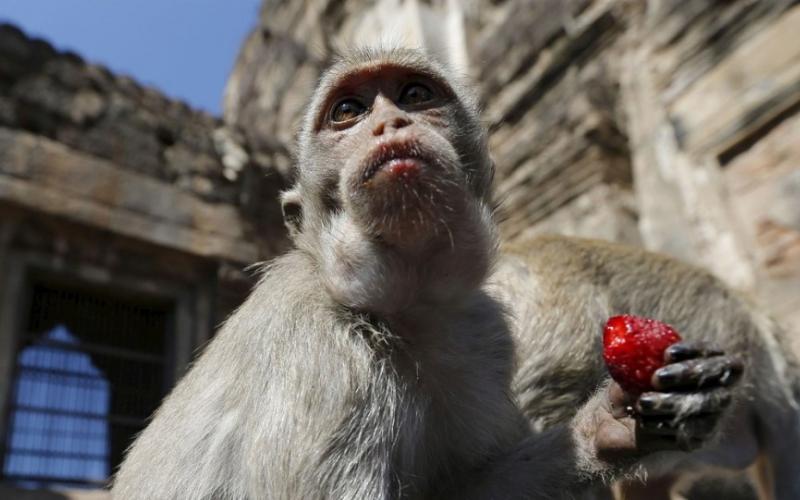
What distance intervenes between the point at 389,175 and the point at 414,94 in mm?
481

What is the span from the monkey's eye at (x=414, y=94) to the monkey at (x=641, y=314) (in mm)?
997

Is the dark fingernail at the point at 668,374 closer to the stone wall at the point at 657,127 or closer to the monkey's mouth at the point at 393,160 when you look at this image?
the monkey's mouth at the point at 393,160

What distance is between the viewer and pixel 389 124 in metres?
1.99

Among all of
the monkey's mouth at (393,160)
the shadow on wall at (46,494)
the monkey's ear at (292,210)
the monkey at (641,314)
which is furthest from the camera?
the shadow on wall at (46,494)

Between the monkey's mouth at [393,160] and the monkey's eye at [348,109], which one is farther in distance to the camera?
the monkey's eye at [348,109]

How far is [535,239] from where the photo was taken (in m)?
3.65

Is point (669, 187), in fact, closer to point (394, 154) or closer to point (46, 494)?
point (394, 154)

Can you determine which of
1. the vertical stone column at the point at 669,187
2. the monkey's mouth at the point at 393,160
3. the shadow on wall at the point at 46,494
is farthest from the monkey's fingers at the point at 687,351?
the shadow on wall at the point at 46,494

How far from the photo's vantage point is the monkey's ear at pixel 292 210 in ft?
7.93

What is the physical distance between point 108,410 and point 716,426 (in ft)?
16.4

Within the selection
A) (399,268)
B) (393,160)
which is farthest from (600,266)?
(393,160)

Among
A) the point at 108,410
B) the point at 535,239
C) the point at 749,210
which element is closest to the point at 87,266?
the point at 108,410

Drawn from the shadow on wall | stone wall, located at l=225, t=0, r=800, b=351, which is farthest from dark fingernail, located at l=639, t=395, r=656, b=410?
the shadow on wall

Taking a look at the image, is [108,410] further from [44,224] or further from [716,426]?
[716,426]
